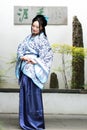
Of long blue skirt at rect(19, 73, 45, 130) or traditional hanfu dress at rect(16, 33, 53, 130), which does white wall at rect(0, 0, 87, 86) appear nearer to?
traditional hanfu dress at rect(16, 33, 53, 130)

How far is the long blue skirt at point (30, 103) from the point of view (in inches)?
354

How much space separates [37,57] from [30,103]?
2.52 ft

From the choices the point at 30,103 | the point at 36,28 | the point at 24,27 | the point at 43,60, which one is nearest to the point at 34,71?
the point at 43,60

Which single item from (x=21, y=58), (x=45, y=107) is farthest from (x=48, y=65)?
(x=45, y=107)

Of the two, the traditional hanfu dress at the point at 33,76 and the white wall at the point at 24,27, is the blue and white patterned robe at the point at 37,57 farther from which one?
the white wall at the point at 24,27

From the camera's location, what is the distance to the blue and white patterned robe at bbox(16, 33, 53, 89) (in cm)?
892

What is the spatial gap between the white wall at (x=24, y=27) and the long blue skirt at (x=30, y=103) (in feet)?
7.18

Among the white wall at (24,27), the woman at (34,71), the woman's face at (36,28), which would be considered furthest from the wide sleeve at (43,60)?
the white wall at (24,27)

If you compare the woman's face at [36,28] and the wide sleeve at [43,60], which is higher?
the woman's face at [36,28]


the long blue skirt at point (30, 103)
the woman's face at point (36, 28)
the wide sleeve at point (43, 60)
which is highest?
the woman's face at point (36, 28)

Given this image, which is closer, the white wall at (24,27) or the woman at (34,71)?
the woman at (34,71)

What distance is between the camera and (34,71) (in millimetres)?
8945

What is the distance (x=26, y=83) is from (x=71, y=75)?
2.23 metres

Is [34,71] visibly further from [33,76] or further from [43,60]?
[43,60]
